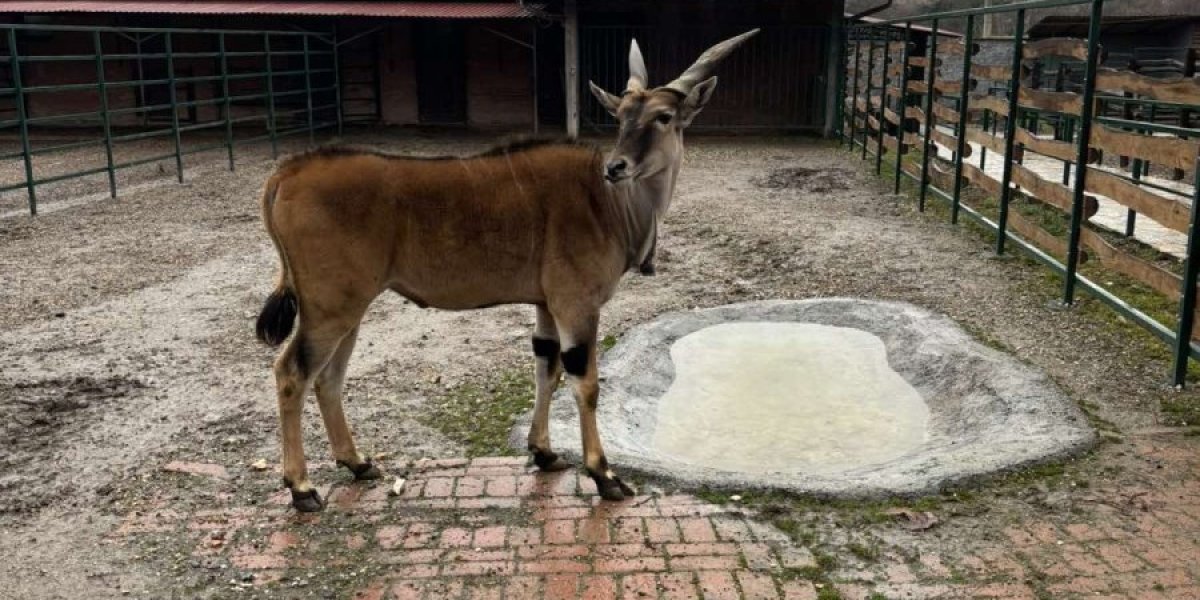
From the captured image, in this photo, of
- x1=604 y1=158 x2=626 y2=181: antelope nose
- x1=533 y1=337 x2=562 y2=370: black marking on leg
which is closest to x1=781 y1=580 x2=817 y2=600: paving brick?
x1=533 y1=337 x2=562 y2=370: black marking on leg

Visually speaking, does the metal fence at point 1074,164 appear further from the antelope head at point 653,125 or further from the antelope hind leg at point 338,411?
the antelope hind leg at point 338,411

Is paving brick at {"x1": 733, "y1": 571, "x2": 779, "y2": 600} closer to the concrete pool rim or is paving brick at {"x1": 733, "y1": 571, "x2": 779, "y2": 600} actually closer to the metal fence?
the concrete pool rim

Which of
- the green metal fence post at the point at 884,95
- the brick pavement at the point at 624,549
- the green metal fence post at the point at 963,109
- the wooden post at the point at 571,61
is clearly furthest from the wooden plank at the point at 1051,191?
the wooden post at the point at 571,61

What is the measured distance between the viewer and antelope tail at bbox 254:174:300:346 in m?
3.86

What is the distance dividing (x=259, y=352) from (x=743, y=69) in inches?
546

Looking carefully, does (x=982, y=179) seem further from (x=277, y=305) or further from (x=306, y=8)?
(x=306, y=8)

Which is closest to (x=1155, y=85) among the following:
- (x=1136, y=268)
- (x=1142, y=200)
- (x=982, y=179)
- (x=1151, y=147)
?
(x=1151, y=147)

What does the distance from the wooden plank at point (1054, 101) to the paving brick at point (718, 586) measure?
473 cm

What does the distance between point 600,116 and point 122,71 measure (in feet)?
31.2

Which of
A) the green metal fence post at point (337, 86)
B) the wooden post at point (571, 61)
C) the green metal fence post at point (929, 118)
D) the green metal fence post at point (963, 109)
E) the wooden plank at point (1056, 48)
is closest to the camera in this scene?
the wooden plank at point (1056, 48)

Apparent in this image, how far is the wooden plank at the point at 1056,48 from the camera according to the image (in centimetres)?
679

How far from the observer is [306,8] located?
18.1 m

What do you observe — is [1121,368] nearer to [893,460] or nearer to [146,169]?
[893,460]

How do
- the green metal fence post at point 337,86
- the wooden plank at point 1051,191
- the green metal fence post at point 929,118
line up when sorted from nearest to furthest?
1. the wooden plank at point 1051,191
2. the green metal fence post at point 929,118
3. the green metal fence post at point 337,86
